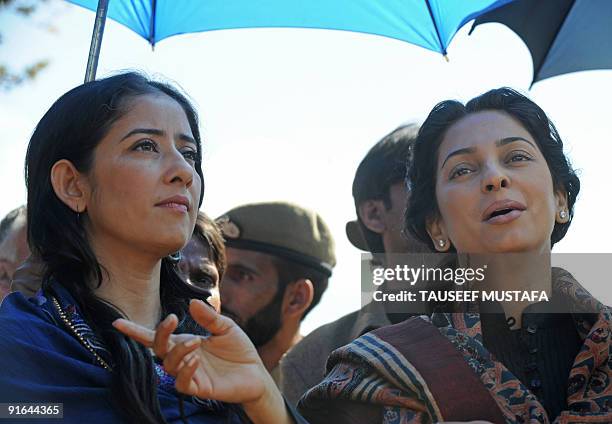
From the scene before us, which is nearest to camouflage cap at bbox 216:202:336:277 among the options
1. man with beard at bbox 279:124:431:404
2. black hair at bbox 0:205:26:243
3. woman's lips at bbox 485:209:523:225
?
man with beard at bbox 279:124:431:404

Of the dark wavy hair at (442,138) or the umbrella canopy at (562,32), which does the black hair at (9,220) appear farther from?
the umbrella canopy at (562,32)

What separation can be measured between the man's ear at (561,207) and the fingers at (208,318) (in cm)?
127

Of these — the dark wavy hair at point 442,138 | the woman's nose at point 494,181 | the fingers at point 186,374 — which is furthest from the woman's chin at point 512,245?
the fingers at point 186,374

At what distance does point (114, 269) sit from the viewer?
2.88 metres

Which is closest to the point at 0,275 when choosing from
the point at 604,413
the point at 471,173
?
the point at 471,173

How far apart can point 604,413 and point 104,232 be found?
1476 millimetres

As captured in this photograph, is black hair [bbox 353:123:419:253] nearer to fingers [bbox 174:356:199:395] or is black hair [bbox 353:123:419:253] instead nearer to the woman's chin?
the woman's chin

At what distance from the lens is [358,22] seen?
14.6 feet

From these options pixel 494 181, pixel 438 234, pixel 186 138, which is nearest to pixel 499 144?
pixel 494 181

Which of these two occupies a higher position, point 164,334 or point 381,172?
point 381,172

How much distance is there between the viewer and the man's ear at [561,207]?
3146 millimetres

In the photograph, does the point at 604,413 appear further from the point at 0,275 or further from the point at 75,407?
the point at 0,275

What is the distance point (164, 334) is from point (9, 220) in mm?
2554

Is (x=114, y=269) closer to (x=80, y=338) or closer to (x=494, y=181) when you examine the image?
(x=80, y=338)
